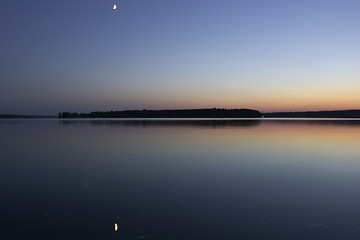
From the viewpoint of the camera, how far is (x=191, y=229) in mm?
6383

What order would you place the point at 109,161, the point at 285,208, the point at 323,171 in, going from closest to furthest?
the point at 285,208, the point at 323,171, the point at 109,161

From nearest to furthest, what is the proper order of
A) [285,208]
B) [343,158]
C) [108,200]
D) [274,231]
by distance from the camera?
[274,231]
[285,208]
[108,200]
[343,158]

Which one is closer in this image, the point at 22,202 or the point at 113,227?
the point at 113,227

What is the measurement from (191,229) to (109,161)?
9699mm

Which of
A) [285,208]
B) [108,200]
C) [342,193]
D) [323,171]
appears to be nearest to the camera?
[285,208]

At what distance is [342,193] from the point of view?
9.34m

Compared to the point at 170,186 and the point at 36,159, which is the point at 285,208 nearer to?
the point at 170,186

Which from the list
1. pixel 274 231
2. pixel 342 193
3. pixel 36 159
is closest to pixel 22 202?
pixel 274 231

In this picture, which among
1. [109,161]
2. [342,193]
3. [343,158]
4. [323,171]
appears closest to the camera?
[342,193]

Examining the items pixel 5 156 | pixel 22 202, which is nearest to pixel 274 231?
pixel 22 202

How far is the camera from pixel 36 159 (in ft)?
52.1

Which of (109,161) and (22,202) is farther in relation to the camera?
(109,161)

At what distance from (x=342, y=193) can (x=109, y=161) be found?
10.4 m

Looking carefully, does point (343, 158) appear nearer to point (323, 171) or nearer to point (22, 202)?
point (323, 171)
